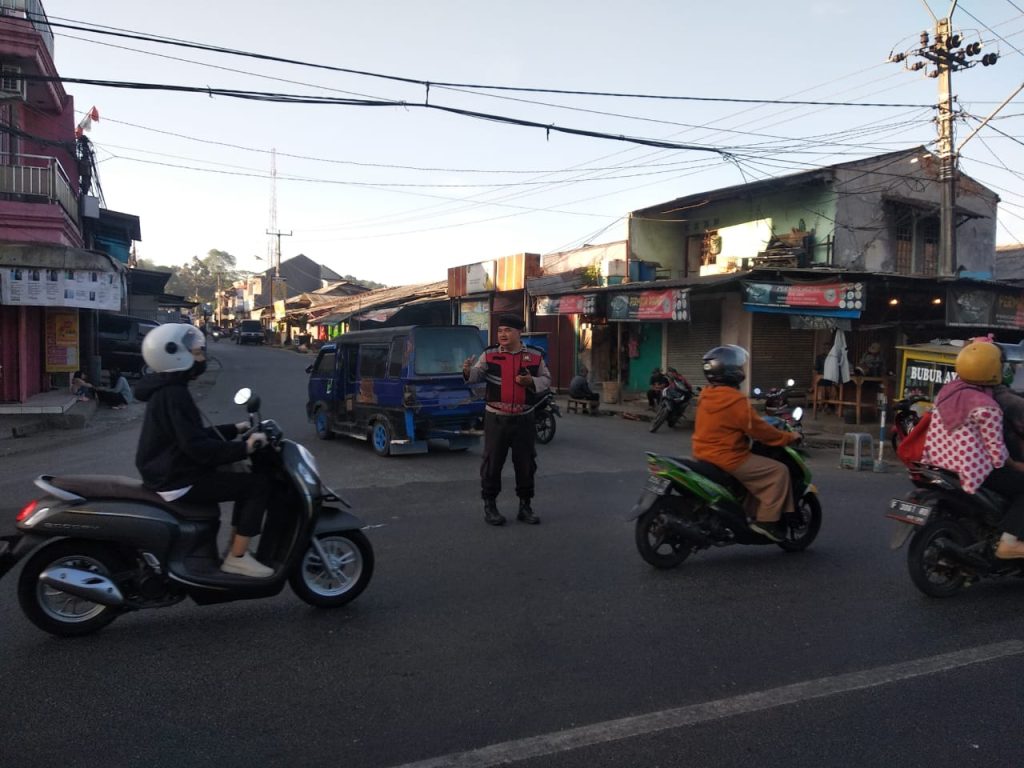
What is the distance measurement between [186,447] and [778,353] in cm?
1589

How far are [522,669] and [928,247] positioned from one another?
19.4 metres

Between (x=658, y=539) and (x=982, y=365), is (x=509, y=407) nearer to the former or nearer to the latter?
(x=658, y=539)

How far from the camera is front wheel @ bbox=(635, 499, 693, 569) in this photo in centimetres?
540

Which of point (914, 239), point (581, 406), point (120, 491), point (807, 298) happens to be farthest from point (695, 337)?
point (120, 491)

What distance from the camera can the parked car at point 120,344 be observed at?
75.9 ft

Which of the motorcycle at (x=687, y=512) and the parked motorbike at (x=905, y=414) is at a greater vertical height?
the parked motorbike at (x=905, y=414)

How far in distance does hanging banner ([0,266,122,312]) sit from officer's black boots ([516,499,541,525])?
11.8 metres

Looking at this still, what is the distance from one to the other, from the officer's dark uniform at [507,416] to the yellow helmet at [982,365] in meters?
3.20

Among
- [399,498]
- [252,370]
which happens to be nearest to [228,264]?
[252,370]

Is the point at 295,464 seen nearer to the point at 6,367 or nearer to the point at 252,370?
the point at 6,367

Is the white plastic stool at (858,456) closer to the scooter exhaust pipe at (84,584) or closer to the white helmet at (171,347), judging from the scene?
the white helmet at (171,347)

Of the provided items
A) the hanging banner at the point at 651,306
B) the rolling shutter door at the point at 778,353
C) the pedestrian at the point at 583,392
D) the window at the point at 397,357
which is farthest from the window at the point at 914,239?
the window at the point at 397,357

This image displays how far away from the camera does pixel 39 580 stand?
403 centimetres

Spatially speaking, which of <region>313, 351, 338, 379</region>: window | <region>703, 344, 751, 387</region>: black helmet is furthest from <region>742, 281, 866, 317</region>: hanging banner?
<region>703, 344, 751, 387</region>: black helmet
